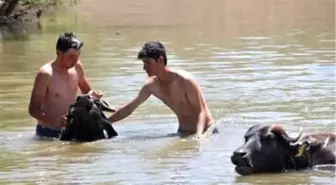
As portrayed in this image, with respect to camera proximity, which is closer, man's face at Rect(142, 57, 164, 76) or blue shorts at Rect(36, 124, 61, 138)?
man's face at Rect(142, 57, 164, 76)

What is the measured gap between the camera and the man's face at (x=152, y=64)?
10117 mm

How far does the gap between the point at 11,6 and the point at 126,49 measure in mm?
9299

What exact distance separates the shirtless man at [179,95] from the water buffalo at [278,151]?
2160mm

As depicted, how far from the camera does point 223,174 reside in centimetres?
846

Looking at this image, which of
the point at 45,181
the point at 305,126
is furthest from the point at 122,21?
the point at 45,181

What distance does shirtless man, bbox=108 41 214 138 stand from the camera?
1029cm

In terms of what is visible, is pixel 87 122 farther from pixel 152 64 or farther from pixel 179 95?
pixel 179 95

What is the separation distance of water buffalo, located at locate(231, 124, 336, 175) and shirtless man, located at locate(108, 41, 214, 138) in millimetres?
2160

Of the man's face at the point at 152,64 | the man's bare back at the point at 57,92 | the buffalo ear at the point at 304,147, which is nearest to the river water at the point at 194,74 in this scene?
the buffalo ear at the point at 304,147

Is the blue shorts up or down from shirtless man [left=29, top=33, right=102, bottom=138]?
down

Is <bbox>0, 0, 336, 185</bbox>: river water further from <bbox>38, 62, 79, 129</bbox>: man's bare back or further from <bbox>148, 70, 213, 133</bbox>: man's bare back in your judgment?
<bbox>38, 62, 79, 129</bbox>: man's bare back

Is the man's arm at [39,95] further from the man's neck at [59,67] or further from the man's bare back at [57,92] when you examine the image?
the man's neck at [59,67]

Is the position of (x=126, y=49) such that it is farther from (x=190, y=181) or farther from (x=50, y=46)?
(x=190, y=181)

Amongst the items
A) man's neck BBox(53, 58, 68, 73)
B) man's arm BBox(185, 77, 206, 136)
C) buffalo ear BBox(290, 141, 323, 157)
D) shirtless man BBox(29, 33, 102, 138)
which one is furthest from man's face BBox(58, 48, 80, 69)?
buffalo ear BBox(290, 141, 323, 157)
